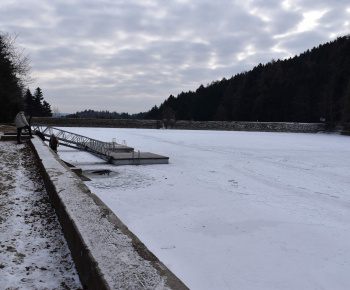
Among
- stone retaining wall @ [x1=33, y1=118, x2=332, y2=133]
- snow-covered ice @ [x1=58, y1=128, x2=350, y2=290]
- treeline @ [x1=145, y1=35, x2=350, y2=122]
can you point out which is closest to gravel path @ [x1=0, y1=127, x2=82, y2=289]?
snow-covered ice @ [x1=58, y1=128, x2=350, y2=290]

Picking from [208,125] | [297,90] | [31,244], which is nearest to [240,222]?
[31,244]

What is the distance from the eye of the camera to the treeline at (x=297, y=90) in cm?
6331

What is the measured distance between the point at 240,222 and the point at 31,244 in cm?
526

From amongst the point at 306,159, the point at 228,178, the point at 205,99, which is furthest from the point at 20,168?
the point at 205,99

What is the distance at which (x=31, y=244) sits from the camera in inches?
129

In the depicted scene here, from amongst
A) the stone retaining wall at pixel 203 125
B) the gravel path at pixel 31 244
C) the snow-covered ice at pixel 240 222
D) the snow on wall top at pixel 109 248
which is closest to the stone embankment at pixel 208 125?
the stone retaining wall at pixel 203 125

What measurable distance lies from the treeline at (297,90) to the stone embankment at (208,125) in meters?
6.09

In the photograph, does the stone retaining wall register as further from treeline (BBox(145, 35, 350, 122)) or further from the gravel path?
the gravel path

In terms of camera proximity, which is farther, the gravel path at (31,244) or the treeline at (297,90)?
the treeline at (297,90)

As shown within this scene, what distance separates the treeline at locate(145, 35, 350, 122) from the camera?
208 feet

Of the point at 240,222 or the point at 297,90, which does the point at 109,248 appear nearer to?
the point at 240,222

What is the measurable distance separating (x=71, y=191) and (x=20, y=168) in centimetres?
368

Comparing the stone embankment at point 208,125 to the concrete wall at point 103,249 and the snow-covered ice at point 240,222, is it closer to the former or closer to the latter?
the snow-covered ice at point 240,222

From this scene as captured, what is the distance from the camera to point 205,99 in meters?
101
